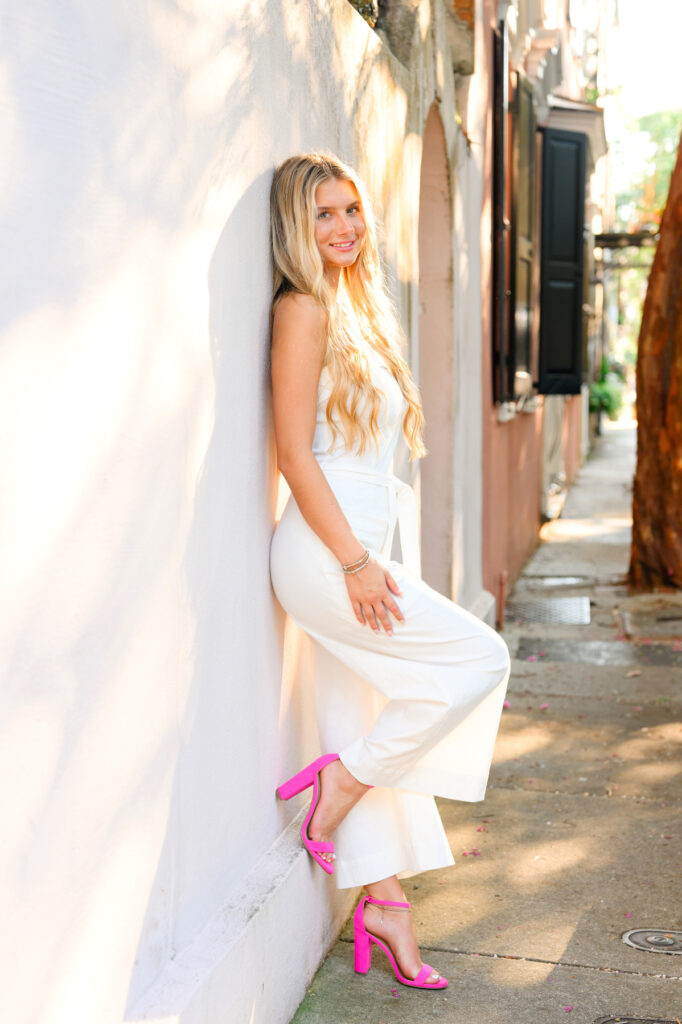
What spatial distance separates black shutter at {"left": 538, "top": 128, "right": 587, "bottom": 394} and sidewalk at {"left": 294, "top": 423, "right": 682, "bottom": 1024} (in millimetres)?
3280

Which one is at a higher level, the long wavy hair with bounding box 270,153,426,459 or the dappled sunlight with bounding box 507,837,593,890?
the long wavy hair with bounding box 270,153,426,459

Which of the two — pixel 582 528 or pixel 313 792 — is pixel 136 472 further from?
pixel 582 528

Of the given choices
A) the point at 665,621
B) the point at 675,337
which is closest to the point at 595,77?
the point at 675,337

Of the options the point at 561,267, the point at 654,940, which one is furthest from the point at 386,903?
the point at 561,267

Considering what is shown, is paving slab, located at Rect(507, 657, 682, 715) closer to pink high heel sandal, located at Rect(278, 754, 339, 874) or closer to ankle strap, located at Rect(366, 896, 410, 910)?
ankle strap, located at Rect(366, 896, 410, 910)

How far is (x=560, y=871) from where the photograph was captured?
3.84 metres

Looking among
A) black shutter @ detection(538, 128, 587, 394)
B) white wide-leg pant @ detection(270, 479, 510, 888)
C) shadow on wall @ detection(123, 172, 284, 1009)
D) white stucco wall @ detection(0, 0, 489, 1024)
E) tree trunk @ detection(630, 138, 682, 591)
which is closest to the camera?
white stucco wall @ detection(0, 0, 489, 1024)

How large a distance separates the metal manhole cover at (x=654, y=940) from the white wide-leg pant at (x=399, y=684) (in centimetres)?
69

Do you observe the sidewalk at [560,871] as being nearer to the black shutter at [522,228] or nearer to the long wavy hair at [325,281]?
the long wavy hair at [325,281]

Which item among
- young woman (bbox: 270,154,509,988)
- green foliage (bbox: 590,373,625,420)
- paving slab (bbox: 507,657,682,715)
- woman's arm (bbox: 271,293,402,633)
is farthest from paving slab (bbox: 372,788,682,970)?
green foliage (bbox: 590,373,625,420)

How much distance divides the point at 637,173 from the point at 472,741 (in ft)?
124

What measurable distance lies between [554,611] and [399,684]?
5.48 m

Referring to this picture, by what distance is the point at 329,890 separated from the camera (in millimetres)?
3279

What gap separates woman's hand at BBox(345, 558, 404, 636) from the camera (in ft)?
9.13
